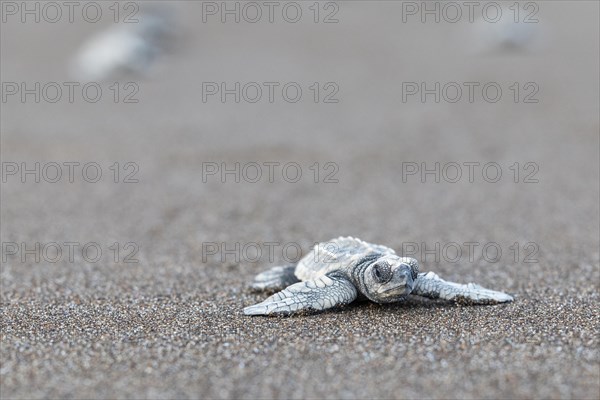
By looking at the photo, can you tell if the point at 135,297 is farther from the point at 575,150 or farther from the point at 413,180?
the point at 575,150

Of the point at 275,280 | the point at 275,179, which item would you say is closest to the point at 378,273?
the point at 275,280

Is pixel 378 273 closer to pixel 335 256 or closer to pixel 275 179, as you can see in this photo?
pixel 335 256

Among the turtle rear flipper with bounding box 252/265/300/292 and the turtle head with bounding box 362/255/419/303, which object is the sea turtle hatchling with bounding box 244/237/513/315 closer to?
the turtle head with bounding box 362/255/419/303

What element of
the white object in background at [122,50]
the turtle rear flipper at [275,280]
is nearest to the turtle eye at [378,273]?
the turtle rear flipper at [275,280]

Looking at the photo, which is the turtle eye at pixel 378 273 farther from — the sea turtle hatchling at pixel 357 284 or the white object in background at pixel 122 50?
the white object in background at pixel 122 50

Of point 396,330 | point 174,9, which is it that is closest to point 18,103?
point 174,9

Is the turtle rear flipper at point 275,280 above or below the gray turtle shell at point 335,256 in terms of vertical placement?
below

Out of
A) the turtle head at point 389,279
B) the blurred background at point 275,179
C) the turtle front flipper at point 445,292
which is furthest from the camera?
the turtle front flipper at point 445,292
